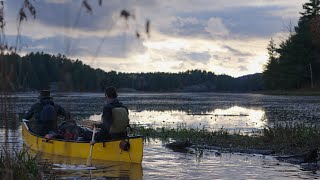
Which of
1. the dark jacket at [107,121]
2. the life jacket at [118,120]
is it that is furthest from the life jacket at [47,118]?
the life jacket at [118,120]

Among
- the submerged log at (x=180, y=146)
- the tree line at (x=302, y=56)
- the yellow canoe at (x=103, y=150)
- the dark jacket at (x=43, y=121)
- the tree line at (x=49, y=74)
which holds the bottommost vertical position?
the submerged log at (x=180, y=146)

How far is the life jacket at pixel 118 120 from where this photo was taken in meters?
12.8

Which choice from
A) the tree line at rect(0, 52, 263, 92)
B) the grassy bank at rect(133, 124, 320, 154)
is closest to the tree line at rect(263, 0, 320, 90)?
the grassy bank at rect(133, 124, 320, 154)

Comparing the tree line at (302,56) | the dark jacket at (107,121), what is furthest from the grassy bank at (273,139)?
the tree line at (302,56)

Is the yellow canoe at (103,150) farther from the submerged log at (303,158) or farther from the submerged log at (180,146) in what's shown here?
the submerged log at (303,158)

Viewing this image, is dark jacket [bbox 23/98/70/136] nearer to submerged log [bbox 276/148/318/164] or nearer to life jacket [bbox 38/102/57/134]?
life jacket [bbox 38/102/57/134]

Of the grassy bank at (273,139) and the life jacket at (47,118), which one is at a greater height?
the life jacket at (47,118)

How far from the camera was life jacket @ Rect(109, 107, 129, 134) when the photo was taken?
1277cm

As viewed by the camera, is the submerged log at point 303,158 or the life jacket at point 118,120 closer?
the submerged log at point 303,158

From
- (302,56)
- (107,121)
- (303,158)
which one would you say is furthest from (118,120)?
(302,56)

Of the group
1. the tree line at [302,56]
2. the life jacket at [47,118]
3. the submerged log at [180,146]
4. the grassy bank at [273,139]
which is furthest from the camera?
the tree line at [302,56]

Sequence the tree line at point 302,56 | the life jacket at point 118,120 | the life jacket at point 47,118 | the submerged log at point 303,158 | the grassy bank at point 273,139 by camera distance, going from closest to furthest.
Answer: the submerged log at point 303,158, the life jacket at point 118,120, the grassy bank at point 273,139, the life jacket at point 47,118, the tree line at point 302,56

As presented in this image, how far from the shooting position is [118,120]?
1279 centimetres

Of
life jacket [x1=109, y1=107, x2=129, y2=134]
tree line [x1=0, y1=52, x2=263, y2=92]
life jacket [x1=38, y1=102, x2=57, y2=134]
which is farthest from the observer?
life jacket [x1=38, y1=102, x2=57, y2=134]
